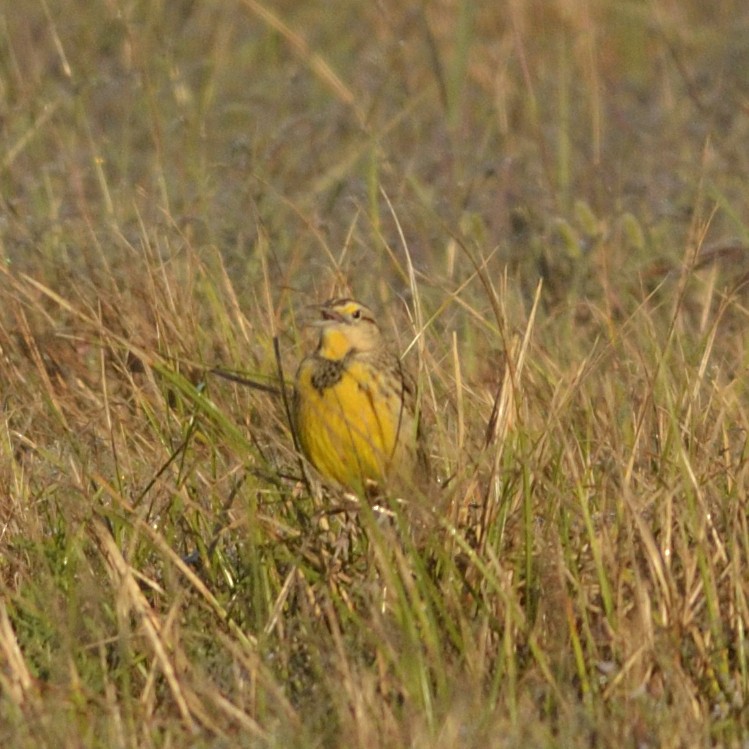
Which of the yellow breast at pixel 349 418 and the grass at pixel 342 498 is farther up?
the yellow breast at pixel 349 418

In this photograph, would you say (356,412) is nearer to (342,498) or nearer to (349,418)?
(349,418)

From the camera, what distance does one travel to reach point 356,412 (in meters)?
3.97

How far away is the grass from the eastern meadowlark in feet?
0.27

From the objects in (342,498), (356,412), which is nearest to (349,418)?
(356,412)

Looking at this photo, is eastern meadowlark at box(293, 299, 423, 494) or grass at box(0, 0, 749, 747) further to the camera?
eastern meadowlark at box(293, 299, 423, 494)

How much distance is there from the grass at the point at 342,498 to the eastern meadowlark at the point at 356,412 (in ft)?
0.27

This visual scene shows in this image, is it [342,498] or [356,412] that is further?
[356,412]

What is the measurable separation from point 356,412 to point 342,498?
218 mm

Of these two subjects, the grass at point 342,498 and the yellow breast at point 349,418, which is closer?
the grass at point 342,498

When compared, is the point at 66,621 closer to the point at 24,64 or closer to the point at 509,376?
the point at 509,376

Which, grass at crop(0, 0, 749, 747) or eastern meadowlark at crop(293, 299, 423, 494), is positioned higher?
eastern meadowlark at crop(293, 299, 423, 494)

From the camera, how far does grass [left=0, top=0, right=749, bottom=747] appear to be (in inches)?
133

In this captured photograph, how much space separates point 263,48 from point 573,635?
5.65 m

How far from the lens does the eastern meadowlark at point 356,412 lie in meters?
3.89
